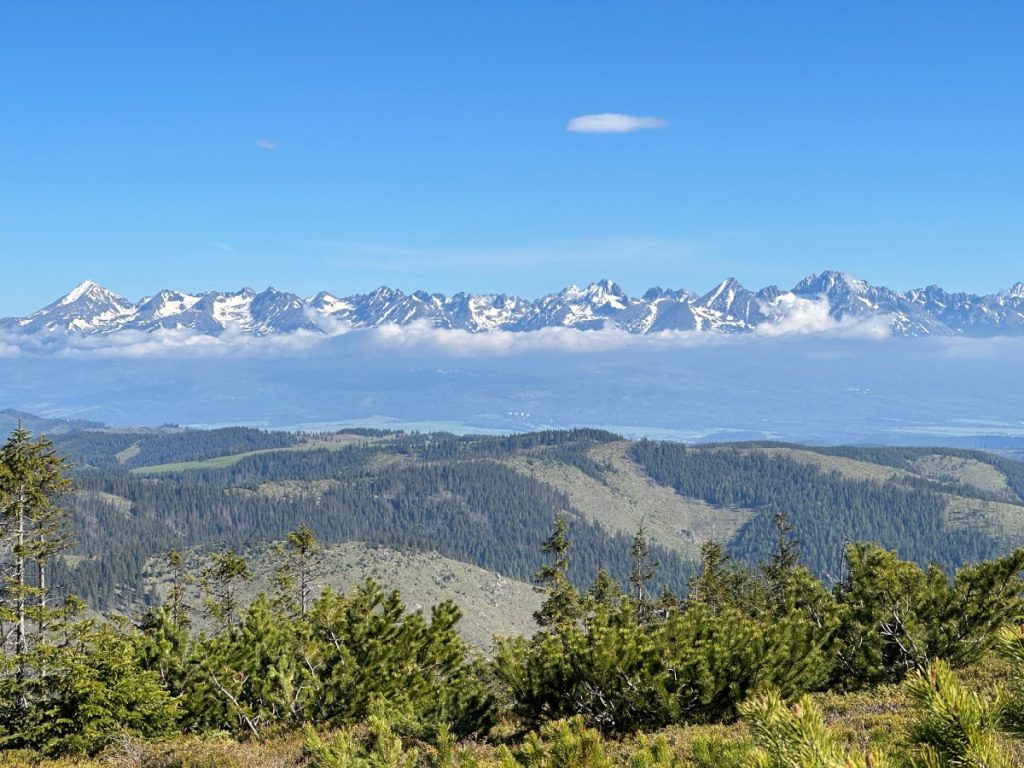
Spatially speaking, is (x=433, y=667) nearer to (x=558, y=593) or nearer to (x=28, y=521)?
(x=28, y=521)

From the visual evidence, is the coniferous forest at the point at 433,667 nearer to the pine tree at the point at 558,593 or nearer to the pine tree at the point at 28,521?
the pine tree at the point at 28,521

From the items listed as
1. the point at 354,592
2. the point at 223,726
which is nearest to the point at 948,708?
the point at 223,726

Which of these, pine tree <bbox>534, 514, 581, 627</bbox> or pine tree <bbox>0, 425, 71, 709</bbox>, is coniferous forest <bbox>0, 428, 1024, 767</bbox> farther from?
pine tree <bbox>534, 514, 581, 627</bbox>

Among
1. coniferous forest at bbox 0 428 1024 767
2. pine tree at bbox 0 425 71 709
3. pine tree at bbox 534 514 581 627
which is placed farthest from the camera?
pine tree at bbox 534 514 581 627

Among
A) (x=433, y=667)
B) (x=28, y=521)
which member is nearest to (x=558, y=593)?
(x=433, y=667)

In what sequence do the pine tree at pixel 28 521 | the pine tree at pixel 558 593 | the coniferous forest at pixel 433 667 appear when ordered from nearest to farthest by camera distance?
the coniferous forest at pixel 433 667 → the pine tree at pixel 28 521 → the pine tree at pixel 558 593

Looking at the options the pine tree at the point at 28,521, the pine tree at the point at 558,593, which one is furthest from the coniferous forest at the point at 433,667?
the pine tree at the point at 558,593

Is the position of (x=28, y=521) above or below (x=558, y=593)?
above

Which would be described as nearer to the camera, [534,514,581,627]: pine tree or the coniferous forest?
the coniferous forest

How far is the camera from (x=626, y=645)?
2291 cm

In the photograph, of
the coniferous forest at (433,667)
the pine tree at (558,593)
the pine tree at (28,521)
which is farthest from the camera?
the pine tree at (558,593)

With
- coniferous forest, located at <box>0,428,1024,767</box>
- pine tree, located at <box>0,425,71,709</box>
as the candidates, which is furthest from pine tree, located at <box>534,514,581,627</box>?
pine tree, located at <box>0,425,71,709</box>

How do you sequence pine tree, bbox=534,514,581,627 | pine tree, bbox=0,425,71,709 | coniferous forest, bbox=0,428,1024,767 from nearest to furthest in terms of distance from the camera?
coniferous forest, bbox=0,428,1024,767, pine tree, bbox=0,425,71,709, pine tree, bbox=534,514,581,627

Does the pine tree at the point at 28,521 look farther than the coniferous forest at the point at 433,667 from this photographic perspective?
Yes
